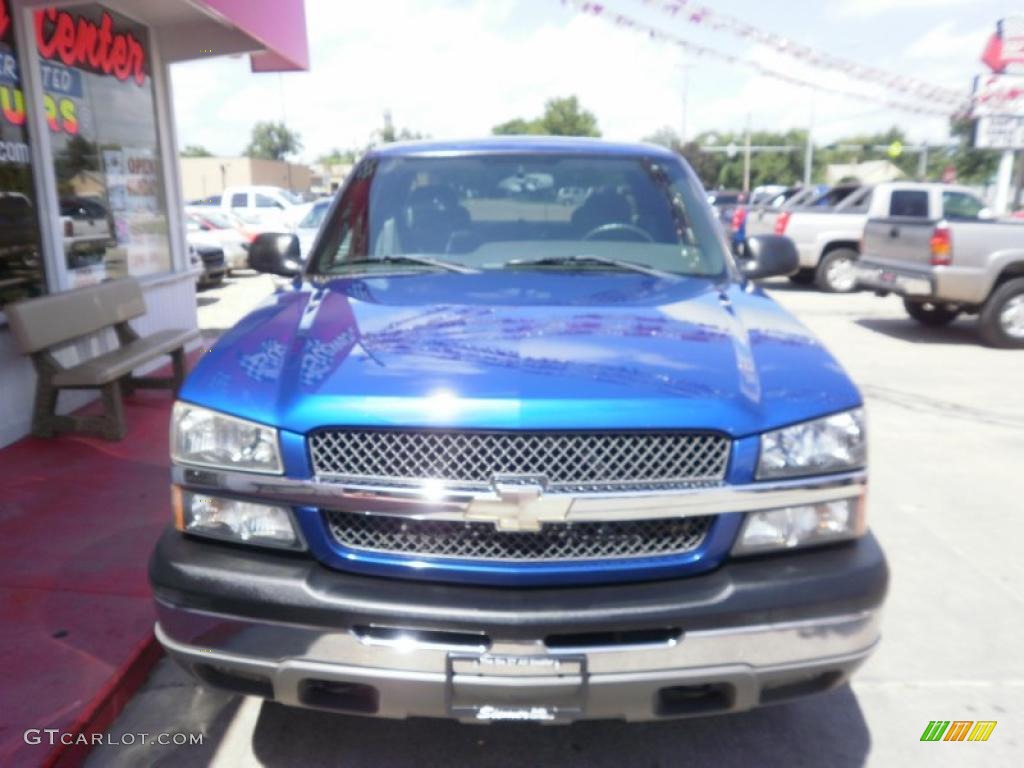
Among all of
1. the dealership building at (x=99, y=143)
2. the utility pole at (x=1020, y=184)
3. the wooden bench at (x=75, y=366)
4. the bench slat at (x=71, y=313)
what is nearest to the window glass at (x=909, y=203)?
the utility pole at (x=1020, y=184)

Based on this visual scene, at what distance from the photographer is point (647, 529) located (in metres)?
2.21

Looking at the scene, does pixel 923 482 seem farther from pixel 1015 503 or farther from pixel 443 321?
pixel 443 321

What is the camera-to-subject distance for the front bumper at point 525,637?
6.86 ft

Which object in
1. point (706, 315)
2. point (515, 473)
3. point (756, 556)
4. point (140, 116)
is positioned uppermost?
point (140, 116)

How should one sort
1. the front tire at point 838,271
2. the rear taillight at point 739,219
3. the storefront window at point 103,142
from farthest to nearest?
the rear taillight at point 739,219
the front tire at point 838,271
the storefront window at point 103,142

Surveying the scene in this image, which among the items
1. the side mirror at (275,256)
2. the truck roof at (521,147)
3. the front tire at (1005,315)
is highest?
the truck roof at (521,147)

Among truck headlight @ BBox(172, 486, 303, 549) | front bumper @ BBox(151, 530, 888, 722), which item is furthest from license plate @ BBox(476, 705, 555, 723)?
truck headlight @ BBox(172, 486, 303, 549)

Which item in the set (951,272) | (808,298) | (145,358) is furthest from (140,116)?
(808,298)

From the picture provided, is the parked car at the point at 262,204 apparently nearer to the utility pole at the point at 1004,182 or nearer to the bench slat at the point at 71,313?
the bench slat at the point at 71,313

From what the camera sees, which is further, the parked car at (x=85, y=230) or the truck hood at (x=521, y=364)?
the parked car at (x=85, y=230)

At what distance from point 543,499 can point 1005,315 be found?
31.8 feet

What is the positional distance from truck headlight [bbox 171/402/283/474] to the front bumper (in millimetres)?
252

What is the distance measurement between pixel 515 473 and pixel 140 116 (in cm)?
724

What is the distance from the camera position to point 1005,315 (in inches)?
392
